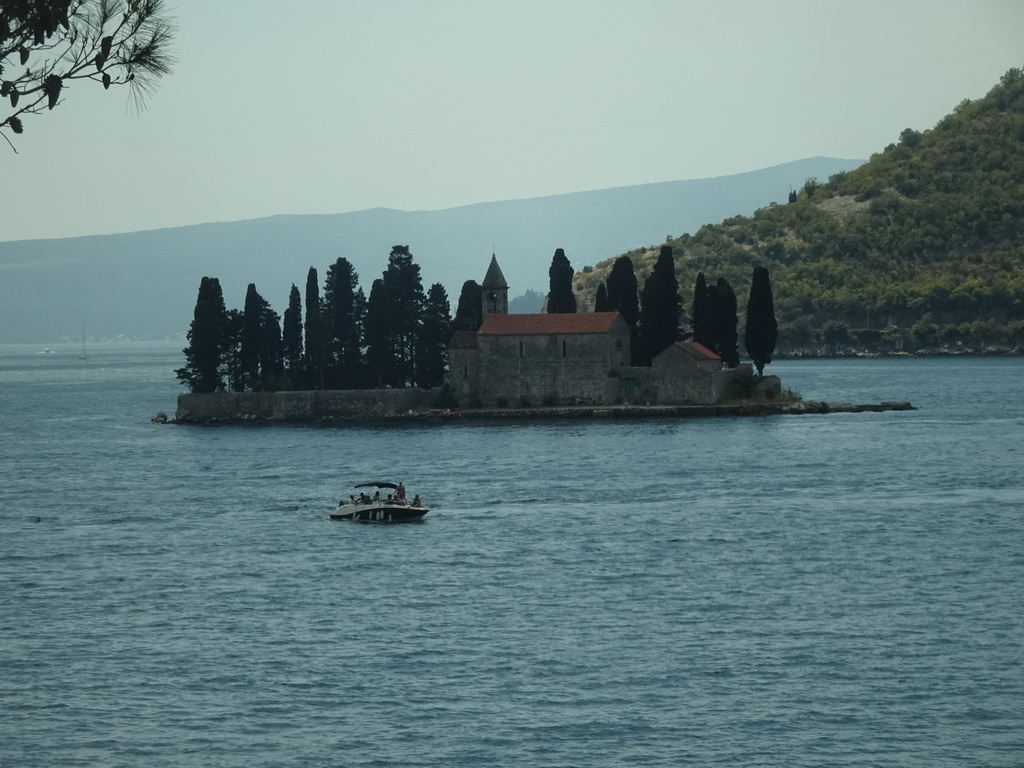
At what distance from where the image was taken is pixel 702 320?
351 ft

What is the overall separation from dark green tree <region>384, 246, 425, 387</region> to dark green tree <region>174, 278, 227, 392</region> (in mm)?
11267

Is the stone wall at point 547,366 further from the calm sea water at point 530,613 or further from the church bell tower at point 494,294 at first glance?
the calm sea water at point 530,613

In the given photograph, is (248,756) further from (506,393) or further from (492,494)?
(506,393)

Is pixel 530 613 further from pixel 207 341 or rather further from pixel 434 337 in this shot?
pixel 207 341

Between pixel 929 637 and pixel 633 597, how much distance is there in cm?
900

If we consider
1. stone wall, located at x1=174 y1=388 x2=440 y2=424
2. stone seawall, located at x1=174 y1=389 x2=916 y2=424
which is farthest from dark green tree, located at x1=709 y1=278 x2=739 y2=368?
stone wall, located at x1=174 y1=388 x2=440 y2=424

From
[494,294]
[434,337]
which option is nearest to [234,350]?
[434,337]

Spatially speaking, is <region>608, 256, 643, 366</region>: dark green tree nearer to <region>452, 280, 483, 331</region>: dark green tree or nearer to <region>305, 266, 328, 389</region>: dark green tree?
<region>452, 280, 483, 331</region>: dark green tree

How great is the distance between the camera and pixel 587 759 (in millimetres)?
31953

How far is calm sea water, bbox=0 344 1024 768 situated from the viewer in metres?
33.7

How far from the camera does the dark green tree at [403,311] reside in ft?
361

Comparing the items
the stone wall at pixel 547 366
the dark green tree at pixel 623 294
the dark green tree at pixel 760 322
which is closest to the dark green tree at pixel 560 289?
the dark green tree at pixel 623 294

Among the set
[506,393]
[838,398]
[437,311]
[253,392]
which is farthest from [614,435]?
[838,398]

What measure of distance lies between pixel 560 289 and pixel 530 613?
7254 centimetres
